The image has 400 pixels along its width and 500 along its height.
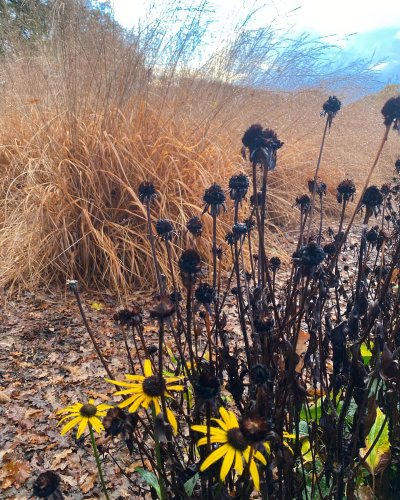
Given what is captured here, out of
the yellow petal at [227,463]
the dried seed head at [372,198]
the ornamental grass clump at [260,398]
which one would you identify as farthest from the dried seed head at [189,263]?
the dried seed head at [372,198]

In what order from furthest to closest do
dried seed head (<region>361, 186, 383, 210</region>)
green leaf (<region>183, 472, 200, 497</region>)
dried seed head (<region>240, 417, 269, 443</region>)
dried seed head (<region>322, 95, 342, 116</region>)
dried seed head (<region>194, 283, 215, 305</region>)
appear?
dried seed head (<region>322, 95, 342, 116</region>)
dried seed head (<region>361, 186, 383, 210</region>)
dried seed head (<region>194, 283, 215, 305</region>)
green leaf (<region>183, 472, 200, 497</region>)
dried seed head (<region>240, 417, 269, 443</region>)

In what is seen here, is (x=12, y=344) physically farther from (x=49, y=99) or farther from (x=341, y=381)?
(x=49, y=99)

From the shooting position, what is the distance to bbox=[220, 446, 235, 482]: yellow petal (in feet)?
2.09

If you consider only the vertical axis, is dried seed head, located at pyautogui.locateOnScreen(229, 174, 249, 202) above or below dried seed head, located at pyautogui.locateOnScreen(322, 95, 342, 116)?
below

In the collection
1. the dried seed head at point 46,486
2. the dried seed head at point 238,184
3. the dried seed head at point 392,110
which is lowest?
the dried seed head at point 46,486

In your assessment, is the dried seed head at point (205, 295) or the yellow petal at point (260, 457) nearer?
the yellow petal at point (260, 457)

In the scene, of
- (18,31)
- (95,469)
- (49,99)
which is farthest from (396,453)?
(18,31)

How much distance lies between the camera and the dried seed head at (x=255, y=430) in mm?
596

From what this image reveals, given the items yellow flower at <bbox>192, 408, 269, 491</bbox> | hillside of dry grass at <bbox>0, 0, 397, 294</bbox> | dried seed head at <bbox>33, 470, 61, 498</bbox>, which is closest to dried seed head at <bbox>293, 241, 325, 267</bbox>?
yellow flower at <bbox>192, 408, 269, 491</bbox>

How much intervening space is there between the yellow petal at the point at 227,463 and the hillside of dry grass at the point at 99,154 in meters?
1.86

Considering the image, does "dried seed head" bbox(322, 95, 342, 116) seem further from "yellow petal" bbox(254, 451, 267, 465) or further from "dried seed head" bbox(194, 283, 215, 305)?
"yellow petal" bbox(254, 451, 267, 465)

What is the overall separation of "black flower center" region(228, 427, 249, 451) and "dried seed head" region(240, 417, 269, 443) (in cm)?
4

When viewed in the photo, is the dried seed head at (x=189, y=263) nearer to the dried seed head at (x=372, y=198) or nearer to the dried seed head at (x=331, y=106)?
the dried seed head at (x=372, y=198)

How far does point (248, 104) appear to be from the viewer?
13.8ft
